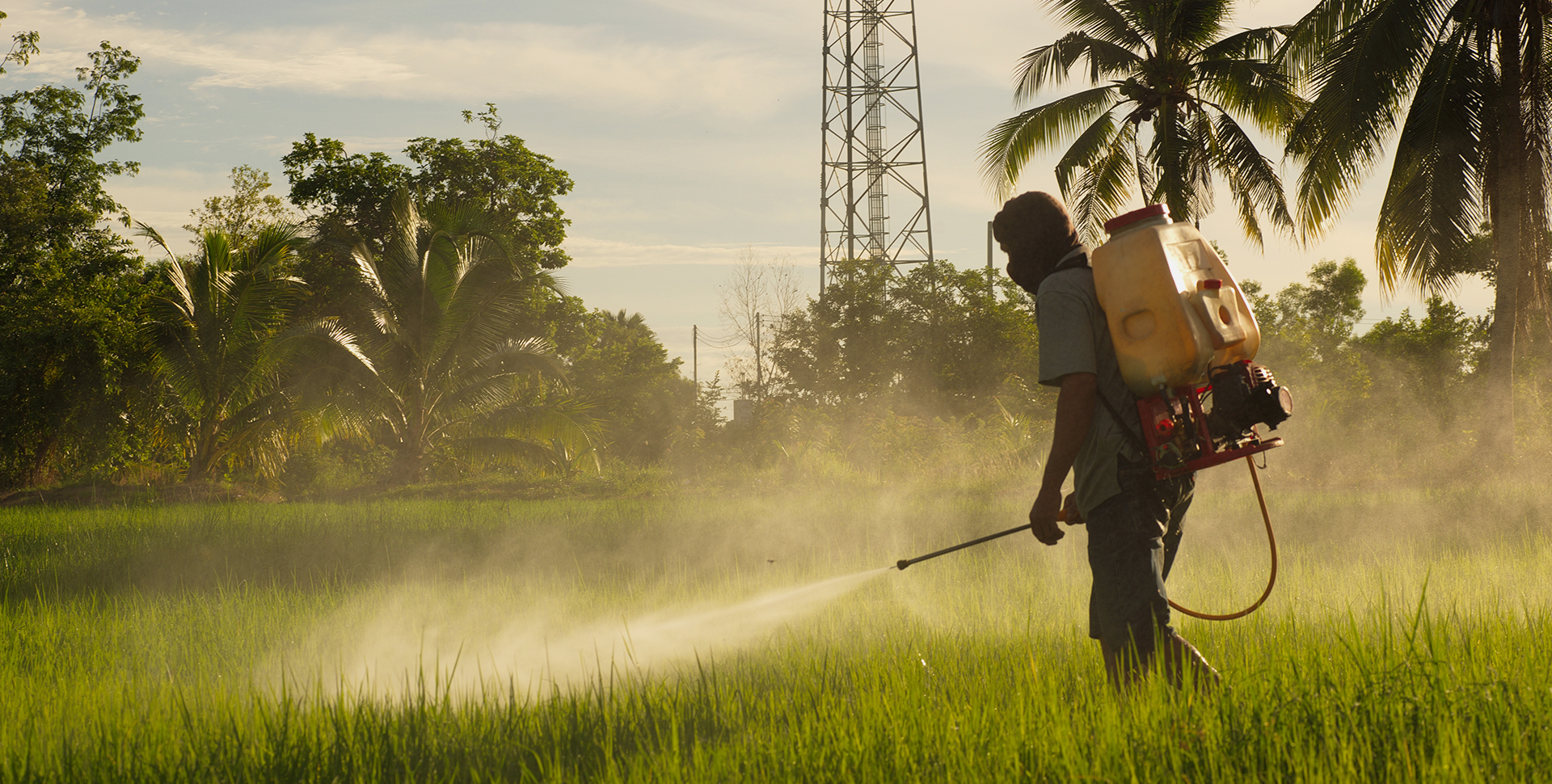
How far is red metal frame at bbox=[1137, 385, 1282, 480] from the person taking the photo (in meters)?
2.78

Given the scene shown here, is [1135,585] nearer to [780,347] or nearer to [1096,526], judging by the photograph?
[1096,526]

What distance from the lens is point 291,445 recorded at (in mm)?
18672

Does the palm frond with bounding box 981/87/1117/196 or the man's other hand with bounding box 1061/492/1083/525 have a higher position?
the palm frond with bounding box 981/87/1117/196

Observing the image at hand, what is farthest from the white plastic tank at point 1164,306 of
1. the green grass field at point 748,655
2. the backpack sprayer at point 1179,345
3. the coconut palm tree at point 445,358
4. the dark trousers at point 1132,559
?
the coconut palm tree at point 445,358

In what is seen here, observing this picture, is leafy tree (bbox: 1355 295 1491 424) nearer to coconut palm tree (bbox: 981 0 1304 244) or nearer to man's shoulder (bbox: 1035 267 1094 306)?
coconut palm tree (bbox: 981 0 1304 244)

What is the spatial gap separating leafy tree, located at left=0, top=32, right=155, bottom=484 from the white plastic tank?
2130 centimetres

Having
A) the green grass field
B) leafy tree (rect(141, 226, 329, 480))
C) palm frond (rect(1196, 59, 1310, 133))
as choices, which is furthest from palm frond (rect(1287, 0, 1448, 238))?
leafy tree (rect(141, 226, 329, 480))

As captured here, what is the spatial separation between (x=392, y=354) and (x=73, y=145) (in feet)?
35.2

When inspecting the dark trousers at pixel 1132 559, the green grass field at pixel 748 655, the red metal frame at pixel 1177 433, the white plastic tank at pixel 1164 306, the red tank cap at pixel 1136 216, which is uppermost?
the red tank cap at pixel 1136 216

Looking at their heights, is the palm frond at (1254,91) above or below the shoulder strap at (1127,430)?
above

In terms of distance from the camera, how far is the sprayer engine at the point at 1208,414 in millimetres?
2768

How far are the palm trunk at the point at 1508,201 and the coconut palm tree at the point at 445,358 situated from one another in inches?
560

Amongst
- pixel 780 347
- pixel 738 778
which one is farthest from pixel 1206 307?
pixel 780 347

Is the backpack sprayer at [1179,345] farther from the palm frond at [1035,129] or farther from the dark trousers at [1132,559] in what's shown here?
the palm frond at [1035,129]
